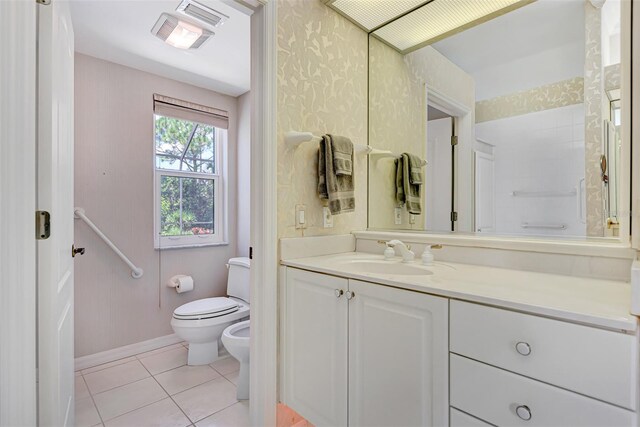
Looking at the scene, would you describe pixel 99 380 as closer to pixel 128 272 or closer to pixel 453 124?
pixel 128 272

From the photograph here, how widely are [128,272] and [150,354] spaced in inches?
26.2

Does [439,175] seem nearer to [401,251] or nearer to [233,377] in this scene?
[401,251]

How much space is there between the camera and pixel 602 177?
1.16 metres

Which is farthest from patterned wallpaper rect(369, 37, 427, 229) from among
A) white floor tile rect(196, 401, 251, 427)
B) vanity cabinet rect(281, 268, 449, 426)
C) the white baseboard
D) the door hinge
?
the white baseboard

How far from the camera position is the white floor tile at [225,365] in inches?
84.9

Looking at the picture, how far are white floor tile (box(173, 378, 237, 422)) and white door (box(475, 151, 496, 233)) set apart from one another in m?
1.69

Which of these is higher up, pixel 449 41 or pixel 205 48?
pixel 205 48

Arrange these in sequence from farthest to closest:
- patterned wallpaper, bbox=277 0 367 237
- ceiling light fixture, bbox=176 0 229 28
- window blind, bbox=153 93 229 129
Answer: window blind, bbox=153 93 229 129 < ceiling light fixture, bbox=176 0 229 28 < patterned wallpaper, bbox=277 0 367 237

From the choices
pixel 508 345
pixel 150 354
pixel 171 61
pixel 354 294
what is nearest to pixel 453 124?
pixel 354 294

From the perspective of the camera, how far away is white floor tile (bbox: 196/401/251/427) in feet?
5.27

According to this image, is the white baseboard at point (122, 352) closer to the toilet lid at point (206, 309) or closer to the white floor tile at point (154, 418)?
the toilet lid at point (206, 309)

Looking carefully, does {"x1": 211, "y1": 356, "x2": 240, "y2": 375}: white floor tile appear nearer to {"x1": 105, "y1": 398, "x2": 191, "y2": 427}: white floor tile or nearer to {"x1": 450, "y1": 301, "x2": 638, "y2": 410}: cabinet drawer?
{"x1": 105, "y1": 398, "x2": 191, "y2": 427}: white floor tile

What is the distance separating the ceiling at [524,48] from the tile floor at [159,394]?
2132mm

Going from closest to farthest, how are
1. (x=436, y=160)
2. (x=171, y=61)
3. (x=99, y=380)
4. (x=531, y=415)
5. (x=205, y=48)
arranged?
(x=531, y=415)
(x=436, y=160)
(x=99, y=380)
(x=205, y=48)
(x=171, y=61)
